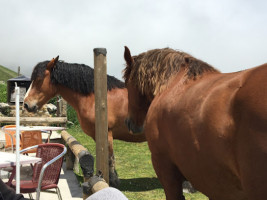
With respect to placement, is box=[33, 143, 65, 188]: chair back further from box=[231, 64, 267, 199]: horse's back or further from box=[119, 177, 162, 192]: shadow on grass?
box=[231, 64, 267, 199]: horse's back

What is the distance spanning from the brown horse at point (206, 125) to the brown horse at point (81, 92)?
6.61 feet

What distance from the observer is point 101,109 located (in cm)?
328

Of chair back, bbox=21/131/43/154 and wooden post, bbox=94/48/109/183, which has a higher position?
wooden post, bbox=94/48/109/183

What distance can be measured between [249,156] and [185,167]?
680 mm

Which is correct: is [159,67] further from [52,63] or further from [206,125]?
[52,63]

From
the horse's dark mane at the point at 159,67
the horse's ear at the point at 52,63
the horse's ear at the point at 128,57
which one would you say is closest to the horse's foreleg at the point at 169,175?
the horse's dark mane at the point at 159,67

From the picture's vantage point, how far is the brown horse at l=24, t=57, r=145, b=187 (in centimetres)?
505

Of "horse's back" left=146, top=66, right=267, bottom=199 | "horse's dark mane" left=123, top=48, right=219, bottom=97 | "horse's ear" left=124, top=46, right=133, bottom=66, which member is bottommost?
"horse's back" left=146, top=66, right=267, bottom=199

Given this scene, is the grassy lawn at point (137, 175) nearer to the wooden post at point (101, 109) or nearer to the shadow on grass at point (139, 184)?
the shadow on grass at point (139, 184)

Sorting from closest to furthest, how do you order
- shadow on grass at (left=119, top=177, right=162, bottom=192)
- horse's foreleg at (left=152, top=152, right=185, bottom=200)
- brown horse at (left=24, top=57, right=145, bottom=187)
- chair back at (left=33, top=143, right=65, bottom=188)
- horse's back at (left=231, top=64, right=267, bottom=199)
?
horse's back at (left=231, top=64, right=267, bottom=199), horse's foreleg at (left=152, top=152, right=185, bottom=200), chair back at (left=33, top=143, right=65, bottom=188), brown horse at (left=24, top=57, right=145, bottom=187), shadow on grass at (left=119, top=177, right=162, bottom=192)

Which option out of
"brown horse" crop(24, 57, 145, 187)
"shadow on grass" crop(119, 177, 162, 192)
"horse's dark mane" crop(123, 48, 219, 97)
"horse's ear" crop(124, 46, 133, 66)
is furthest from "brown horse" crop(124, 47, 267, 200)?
"shadow on grass" crop(119, 177, 162, 192)

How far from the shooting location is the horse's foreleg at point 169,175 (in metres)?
2.55

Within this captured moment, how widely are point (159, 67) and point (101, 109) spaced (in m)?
0.80

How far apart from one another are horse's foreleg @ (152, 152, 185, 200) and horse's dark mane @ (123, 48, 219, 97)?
640 mm
